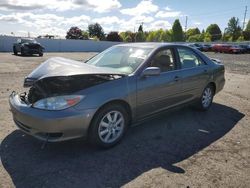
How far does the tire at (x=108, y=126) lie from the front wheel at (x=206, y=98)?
250 centimetres

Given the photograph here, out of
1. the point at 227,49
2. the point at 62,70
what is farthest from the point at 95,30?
the point at 62,70

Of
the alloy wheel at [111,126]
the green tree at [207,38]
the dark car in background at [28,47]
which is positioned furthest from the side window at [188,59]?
the green tree at [207,38]

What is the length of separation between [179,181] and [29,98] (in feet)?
7.91

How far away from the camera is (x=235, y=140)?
4.71 metres

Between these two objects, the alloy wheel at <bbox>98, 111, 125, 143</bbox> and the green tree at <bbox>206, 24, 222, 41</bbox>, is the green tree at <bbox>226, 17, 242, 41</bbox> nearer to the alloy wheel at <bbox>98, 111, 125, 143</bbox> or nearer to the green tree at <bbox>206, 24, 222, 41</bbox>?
the green tree at <bbox>206, 24, 222, 41</bbox>

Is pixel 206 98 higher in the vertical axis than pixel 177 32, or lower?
lower

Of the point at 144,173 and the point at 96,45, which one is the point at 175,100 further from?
the point at 96,45

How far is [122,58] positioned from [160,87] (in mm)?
902

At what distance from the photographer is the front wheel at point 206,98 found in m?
6.16

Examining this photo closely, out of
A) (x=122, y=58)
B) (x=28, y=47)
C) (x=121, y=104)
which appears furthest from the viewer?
(x=28, y=47)

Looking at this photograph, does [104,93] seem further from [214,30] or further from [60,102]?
[214,30]

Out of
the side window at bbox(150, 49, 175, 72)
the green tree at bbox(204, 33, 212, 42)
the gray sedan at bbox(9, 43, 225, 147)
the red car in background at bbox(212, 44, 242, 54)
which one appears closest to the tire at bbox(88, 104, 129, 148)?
the gray sedan at bbox(9, 43, 225, 147)

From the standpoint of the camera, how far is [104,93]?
3850 millimetres

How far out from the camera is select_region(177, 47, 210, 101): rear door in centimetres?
542
